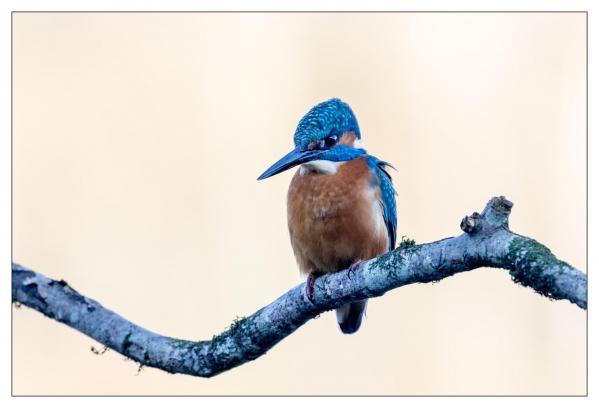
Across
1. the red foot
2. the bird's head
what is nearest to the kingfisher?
the bird's head

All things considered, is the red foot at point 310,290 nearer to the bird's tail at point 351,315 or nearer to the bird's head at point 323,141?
the bird's head at point 323,141

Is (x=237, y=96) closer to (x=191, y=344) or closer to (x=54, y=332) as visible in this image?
(x=54, y=332)

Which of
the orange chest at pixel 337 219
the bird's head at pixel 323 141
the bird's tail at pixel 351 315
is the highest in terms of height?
the bird's head at pixel 323 141

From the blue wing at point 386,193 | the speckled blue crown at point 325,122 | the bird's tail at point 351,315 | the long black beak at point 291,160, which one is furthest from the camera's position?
the bird's tail at point 351,315

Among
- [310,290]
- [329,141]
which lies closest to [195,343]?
[310,290]

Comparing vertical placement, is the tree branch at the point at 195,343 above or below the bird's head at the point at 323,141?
below

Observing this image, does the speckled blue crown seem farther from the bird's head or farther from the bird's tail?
the bird's tail

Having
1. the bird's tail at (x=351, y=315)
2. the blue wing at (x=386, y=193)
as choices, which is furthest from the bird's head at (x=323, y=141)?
the bird's tail at (x=351, y=315)
